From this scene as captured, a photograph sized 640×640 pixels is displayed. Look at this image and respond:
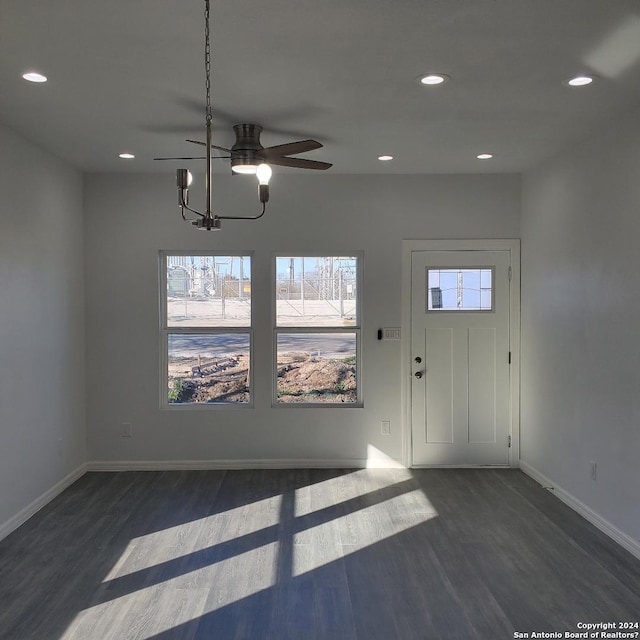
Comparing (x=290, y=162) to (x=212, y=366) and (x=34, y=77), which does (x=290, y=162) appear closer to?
(x=34, y=77)

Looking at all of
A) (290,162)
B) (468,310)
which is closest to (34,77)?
(290,162)

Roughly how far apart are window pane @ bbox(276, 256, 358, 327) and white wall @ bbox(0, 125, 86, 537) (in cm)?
181

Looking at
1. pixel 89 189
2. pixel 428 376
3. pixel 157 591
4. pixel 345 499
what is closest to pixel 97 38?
pixel 157 591

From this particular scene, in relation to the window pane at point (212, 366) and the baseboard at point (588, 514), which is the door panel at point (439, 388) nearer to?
the baseboard at point (588, 514)

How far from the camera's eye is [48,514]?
14.8 ft

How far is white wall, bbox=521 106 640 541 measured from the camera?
3.84 meters

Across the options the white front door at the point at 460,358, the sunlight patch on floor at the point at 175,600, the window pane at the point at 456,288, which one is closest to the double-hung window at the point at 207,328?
the white front door at the point at 460,358

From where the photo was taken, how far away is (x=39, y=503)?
4629 millimetres

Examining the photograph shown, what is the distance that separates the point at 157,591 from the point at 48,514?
1.64 m

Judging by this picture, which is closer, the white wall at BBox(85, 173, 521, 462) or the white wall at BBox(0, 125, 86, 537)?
the white wall at BBox(0, 125, 86, 537)

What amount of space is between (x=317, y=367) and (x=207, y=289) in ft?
4.11

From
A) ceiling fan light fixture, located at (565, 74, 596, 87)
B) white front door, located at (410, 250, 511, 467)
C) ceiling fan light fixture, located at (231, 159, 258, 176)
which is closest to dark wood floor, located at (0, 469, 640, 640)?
white front door, located at (410, 250, 511, 467)

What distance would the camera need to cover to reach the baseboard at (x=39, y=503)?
4125mm

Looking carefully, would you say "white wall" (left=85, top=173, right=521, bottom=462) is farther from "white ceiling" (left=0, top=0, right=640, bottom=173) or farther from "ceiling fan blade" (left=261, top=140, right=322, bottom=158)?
"ceiling fan blade" (left=261, top=140, right=322, bottom=158)
